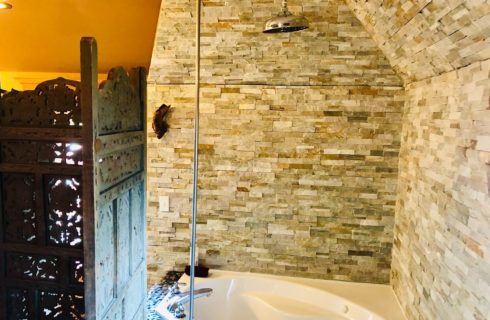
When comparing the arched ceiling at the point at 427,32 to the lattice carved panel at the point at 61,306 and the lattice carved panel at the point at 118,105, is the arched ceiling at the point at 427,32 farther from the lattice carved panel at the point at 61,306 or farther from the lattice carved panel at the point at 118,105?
the lattice carved panel at the point at 61,306

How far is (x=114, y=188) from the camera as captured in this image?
1258 mm

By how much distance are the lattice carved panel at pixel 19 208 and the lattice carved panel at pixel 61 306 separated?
0.22 metres

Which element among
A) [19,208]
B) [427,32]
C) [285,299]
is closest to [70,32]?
[19,208]

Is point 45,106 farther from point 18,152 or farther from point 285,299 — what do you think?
point 285,299

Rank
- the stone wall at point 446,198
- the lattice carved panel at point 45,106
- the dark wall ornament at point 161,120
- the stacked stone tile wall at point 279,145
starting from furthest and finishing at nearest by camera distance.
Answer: the dark wall ornament at point 161,120, the stacked stone tile wall at point 279,145, the stone wall at point 446,198, the lattice carved panel at point 45,106

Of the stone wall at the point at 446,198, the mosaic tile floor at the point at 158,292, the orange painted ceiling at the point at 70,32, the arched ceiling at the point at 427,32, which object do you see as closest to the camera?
the arched ceiling at the point at 427,32

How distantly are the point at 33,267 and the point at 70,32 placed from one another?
1516 millimetres

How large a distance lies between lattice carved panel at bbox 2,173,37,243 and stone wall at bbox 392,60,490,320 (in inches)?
65.1

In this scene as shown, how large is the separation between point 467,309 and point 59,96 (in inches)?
69.7

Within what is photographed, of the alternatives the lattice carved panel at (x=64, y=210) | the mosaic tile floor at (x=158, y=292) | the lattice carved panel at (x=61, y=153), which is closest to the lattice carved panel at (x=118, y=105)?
the lattice carved panel at (x=61, y=153)

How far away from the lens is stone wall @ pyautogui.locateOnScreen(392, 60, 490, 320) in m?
1.39

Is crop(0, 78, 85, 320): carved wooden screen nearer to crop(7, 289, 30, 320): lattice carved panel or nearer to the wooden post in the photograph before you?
crop(7, 289, 30, 320): lattice carved panel

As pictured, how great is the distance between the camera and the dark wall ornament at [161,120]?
2.66 m

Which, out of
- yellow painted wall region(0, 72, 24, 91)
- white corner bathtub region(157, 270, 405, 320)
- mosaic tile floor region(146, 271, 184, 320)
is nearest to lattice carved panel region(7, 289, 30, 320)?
mosaic tile floor region(146, 271, 184, 320)
